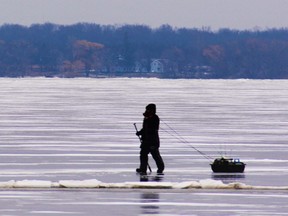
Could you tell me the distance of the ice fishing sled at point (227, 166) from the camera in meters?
21.7

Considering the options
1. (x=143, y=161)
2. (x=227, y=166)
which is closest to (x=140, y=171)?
(x=143, y=161)

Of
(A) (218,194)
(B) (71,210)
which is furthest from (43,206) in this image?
(A) (218,194)

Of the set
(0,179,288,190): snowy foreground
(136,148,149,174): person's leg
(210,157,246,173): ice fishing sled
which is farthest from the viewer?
(210,157,246,173): ice fishing sled

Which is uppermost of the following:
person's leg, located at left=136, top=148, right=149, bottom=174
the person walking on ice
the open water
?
the person walking on ice

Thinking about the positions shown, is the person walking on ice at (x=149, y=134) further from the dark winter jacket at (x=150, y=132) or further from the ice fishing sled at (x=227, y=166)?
the ice fishing sled at (x=227, y=166)

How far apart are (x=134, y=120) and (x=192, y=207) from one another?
2977cm

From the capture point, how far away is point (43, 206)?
51.9 ft

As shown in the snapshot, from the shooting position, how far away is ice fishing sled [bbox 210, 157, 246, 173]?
854 inches

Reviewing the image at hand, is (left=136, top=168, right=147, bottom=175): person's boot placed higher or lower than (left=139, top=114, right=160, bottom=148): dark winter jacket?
lower

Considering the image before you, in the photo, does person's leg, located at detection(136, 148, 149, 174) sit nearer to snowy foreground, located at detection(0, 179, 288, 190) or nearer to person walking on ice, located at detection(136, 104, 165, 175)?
person walking on ice, located at detection(136, 104, 165, 175)

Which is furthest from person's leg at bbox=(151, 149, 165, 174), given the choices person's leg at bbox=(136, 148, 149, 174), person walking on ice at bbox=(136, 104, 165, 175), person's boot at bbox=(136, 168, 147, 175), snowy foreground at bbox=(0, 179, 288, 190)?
snowy foreground at bbox=(0, 179, 288, 190)

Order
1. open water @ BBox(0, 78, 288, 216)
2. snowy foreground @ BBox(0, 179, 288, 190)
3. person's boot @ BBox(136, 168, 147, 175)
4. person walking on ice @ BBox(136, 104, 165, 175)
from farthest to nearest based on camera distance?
person's boot @ BBox(136, 168, 147, 175) → person walking on ice @ BBox(136, 104, 165, 175) → snowy foreground @ BBox(0, 179, 288, 190) → open water @ BBox(0, 78, 288, 216)

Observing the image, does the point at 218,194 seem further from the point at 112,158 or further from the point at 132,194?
the point at 112,158

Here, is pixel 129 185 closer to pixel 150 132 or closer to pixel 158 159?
pixel 150 132
